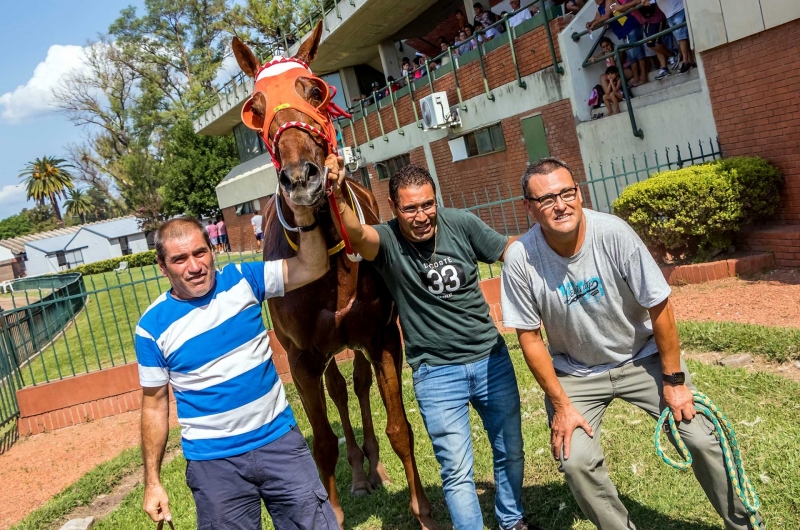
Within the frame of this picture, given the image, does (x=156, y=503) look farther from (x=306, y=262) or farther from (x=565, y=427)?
(x=565, y=427)

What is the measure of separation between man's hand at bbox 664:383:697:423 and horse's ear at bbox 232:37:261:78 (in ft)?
8.84

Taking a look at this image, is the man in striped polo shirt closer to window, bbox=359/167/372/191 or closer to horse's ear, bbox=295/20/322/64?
horse's ear, bbox=295/20/322/64

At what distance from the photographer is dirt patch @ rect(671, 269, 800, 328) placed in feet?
22.6

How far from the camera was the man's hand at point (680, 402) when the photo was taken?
308 centimetres

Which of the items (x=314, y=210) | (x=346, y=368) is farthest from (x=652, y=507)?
(x=346, y=368)

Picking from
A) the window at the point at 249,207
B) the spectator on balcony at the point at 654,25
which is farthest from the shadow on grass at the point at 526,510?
the window at the point at 249,207

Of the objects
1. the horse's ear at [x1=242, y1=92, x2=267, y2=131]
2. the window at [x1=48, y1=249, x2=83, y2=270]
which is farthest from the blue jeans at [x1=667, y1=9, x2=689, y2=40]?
the window at [x1=48, y1=249, x2=83, y2=270]

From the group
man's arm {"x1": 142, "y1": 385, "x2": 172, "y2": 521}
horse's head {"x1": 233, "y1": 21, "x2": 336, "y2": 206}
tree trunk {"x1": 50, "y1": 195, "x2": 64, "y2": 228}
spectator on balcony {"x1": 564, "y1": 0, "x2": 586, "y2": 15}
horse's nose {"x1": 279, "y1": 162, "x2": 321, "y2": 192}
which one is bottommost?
man's arm {"x1": 142, "y1": 385, "x2": 172, "y2": 521}

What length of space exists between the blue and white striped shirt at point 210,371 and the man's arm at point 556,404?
1.23m

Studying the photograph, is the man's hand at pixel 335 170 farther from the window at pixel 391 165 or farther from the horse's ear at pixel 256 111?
the window at pixel 391 165

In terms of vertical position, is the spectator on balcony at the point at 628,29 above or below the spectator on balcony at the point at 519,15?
below

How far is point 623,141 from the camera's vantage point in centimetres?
1255

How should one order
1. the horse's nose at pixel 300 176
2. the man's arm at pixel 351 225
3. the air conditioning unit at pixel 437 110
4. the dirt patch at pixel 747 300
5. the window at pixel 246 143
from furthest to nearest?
the window at pixel 246 143 → the air conditioning unit at pixel 437 110 → the dirt patch at pixel 747 300 → the man's arm at pixel 351 225 → the horse's nose at pixel 300 176

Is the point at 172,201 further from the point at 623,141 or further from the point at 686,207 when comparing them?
the point at 686,207
